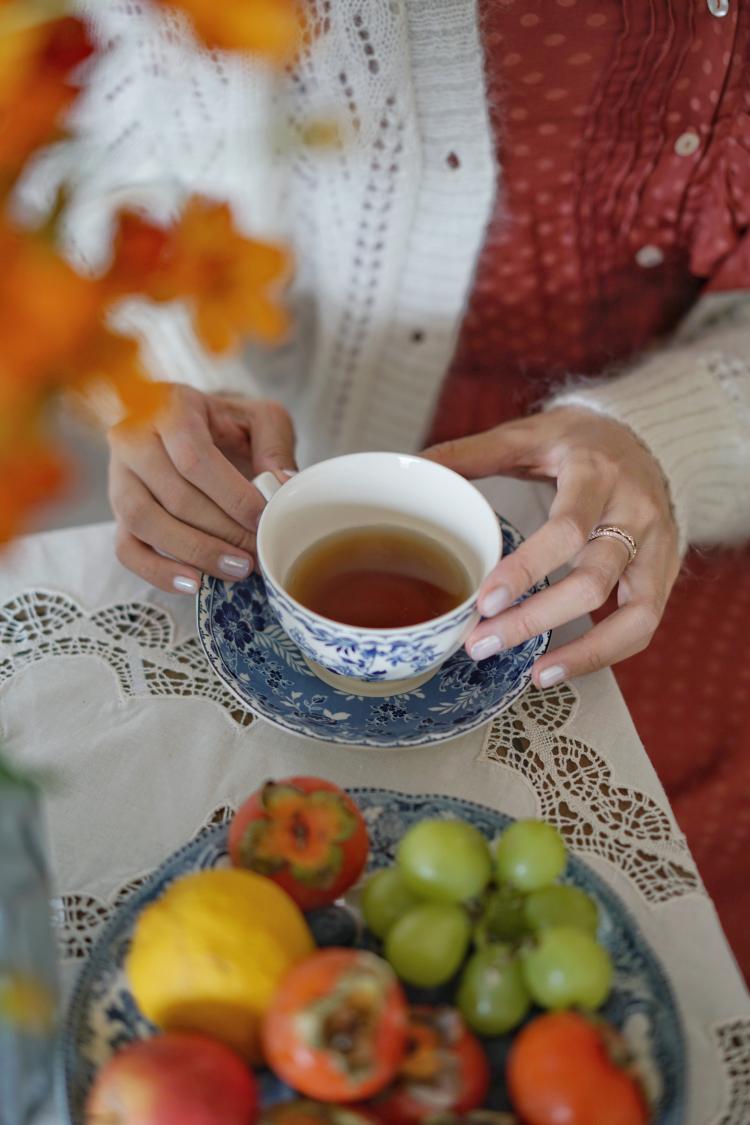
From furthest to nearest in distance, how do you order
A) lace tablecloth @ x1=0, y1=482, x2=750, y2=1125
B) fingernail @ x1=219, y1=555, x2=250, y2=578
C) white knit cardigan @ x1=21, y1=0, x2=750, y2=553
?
white knit cardigan @ x1=21, y1=0, x2=750, y2=553
fingernail @ x1=219, y1=555, x2=250, y2=578
lace tablecloth @ x1=0, y1=482, x2=750, y2=1125

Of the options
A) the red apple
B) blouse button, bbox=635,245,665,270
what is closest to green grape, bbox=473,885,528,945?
the red apple

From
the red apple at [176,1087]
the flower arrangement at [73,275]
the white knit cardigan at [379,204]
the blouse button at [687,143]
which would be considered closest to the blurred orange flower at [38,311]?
the flower arrangement at [73,275]

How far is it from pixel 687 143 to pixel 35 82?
0.77m

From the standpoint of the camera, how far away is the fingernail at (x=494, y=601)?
1.97 ft

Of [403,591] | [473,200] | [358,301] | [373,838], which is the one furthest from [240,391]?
[373,838]

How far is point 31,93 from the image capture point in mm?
232

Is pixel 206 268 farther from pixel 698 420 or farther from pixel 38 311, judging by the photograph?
pixel 698 420

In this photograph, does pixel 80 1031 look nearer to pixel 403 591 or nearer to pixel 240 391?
pixel 403 591

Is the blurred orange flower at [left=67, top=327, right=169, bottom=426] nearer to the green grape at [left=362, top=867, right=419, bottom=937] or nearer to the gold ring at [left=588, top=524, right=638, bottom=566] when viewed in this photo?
the green grape at [left=362, top=867, right=419, bottom=937]

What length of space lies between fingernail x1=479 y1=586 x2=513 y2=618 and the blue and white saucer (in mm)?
55

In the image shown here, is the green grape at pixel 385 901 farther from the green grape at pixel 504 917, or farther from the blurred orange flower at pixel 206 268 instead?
the blurred orange flower at pixel 206 268

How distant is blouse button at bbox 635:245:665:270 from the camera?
922mm

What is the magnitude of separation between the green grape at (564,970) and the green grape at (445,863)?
0.13 feet

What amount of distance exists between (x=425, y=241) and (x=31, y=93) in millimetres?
694
